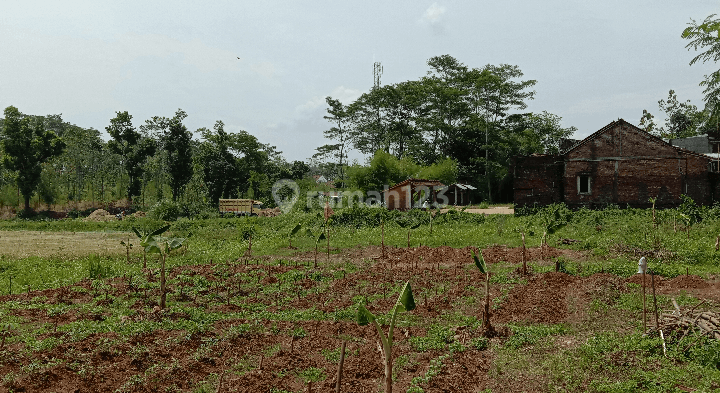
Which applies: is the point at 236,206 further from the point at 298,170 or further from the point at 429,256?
the point at 429,256

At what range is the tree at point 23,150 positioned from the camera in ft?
129

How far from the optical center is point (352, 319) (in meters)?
9.81

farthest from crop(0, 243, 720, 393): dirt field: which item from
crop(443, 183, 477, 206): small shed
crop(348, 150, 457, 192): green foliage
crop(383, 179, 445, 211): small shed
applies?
crop(443, 183, 477, 206): small shed

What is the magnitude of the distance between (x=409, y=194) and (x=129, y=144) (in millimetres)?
27778

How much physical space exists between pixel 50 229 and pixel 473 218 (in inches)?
1105

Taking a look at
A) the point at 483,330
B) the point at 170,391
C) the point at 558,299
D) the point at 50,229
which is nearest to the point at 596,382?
the point at 483,330

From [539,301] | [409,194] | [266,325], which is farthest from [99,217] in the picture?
[539,301]

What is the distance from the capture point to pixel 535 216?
90.2ft

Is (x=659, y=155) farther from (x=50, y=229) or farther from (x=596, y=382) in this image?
(x=50, y=229)

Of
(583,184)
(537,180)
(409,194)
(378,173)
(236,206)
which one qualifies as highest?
(378,173)

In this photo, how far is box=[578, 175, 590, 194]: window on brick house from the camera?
3072 cm

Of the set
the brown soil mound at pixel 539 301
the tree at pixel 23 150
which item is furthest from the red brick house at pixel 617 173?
the tree at pixel 23 150

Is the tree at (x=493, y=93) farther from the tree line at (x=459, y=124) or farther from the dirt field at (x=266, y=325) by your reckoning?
the dirt field at (x=266, y=325)

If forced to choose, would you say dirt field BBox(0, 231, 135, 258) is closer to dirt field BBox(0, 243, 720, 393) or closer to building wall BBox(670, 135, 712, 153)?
dirt field BBox(0, 243, 720, 393)
